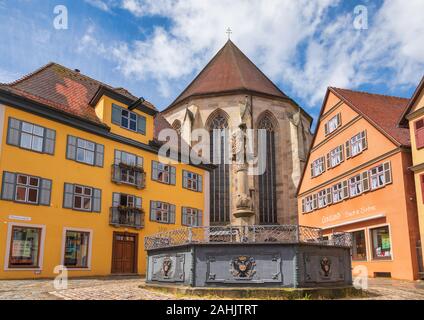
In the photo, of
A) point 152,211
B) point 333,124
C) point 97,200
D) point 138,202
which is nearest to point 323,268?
point 97,200

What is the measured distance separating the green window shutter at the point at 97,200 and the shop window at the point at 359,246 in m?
14.7

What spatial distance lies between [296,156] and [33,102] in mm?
25406

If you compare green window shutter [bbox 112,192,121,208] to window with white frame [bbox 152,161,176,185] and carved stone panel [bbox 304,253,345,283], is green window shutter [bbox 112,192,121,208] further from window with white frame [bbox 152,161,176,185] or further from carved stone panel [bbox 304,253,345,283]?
carved stone panel [bbox 304,253,345,283]

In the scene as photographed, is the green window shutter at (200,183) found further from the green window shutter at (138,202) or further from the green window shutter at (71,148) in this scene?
the green window shutter at (71,148)

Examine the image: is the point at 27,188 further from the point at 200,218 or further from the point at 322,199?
the point at 322,199

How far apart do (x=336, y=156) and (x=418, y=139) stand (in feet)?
25.0

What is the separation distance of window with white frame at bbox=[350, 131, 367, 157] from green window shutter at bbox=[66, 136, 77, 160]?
15866 mm

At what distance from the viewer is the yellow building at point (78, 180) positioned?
19906mm

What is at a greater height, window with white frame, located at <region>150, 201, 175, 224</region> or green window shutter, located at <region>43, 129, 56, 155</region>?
green window shutter, located at <region>43, 129, 56, 155</region>

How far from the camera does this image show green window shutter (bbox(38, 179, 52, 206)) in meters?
20.8

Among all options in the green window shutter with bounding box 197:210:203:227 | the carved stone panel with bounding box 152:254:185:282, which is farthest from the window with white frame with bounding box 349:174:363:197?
the carved stone panel with bounding box 152:254:185:282

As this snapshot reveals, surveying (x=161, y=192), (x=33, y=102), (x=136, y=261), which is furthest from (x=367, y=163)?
(x=33, y=102)

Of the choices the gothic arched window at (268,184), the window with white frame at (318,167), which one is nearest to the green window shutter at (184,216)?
the window with white frame at (318,167)
